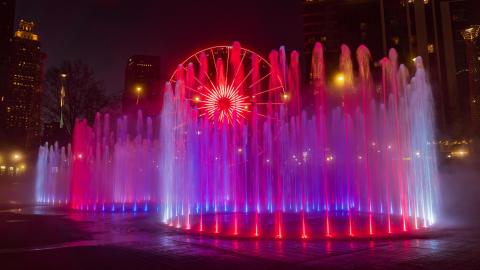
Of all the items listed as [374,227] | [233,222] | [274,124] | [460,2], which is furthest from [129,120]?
[460,2]

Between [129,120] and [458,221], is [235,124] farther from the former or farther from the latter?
[129,120]

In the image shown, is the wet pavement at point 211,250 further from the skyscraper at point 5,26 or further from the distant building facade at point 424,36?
the skyscraper at point 5,26

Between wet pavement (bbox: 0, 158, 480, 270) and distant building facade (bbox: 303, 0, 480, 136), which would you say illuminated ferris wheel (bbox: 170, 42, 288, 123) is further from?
distant building facade (bbox: 303, 0, 480, 136)

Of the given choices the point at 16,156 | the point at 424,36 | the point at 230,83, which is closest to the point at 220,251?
the point at 230,83

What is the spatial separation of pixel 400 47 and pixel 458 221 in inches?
2095

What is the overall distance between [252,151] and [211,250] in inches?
769

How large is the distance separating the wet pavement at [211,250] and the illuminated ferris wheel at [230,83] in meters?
12.1

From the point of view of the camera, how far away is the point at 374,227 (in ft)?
37.9

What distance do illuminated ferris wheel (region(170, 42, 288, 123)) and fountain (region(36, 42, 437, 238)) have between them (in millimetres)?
70

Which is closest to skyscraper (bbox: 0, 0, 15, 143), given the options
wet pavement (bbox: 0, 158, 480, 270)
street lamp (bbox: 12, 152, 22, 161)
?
street lamp (bbox: 12, 152, 22, 161)

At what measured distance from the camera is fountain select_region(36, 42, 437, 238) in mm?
18828

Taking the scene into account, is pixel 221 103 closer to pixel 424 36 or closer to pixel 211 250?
→ pixel 211 250

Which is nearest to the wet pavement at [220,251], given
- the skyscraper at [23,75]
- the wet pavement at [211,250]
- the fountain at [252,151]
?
the wet pavement at [211,250]

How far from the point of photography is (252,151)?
28.2 m
